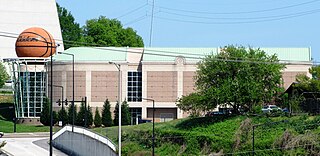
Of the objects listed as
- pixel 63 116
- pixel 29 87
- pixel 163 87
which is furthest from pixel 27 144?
pixel 29 87

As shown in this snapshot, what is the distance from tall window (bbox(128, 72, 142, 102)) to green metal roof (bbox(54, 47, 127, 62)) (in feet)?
8.84

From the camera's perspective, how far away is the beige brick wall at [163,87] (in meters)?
93.5

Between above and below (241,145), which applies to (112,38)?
above

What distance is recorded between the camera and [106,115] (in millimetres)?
89938

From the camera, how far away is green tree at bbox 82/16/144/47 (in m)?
134

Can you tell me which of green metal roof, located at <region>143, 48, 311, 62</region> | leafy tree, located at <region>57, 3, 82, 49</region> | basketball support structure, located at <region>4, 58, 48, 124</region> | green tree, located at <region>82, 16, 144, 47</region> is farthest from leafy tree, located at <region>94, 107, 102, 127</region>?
leafy tree, located at <region>57, 3, 82, 49</region>

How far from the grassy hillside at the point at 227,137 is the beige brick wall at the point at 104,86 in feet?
91.1

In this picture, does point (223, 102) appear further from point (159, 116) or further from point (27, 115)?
point (27, 115)

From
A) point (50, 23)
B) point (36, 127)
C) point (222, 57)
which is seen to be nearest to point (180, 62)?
point (36, 127)

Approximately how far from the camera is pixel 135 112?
Result: 9469cm

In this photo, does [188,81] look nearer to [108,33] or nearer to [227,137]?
[227,137]

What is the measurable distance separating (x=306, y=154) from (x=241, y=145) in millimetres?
6525

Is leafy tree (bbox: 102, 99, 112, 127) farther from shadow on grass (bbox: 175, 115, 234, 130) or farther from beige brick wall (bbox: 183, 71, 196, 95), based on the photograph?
shadow on grass (bbox: 175, 115, 234, 130)

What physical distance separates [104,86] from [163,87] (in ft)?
25.2
